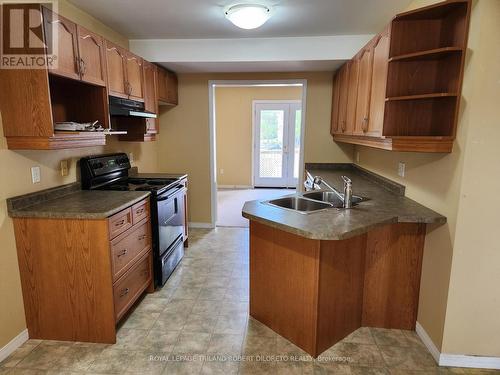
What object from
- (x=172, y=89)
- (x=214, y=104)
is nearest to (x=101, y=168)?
(x=172, y=89)

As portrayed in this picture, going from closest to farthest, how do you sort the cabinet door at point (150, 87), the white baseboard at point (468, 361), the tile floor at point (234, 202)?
1. the white baseboard at point (468, 361)
2. the cabinet door at point (150, 87)
3. the tile floor at point (234, 202)

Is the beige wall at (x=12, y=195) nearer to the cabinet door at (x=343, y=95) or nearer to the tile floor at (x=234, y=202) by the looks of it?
the tile floor at (x=234, y=202)

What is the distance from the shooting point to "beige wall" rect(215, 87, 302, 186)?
7051 millimetres

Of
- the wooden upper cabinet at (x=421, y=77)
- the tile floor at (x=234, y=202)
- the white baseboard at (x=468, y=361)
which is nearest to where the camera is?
the wooden upper cabinet at (x=421, y=77)

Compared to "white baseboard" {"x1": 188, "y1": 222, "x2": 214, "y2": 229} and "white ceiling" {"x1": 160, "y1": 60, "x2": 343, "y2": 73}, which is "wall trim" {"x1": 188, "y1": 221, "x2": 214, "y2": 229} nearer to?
"white baseboard" {"x1": 188, "y1": 222, "x2": 214, "y2": 229}

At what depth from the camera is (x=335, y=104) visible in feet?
12.7

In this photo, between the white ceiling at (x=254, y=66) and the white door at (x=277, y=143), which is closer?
the white ceiling at (x=254, y=66)

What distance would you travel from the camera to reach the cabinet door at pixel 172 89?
395 cm

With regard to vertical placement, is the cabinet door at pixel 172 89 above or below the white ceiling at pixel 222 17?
below

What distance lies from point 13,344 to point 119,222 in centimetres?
102

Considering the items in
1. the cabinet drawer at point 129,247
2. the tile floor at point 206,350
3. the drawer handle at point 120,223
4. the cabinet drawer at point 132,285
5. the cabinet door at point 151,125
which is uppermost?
the cabinet door at point 151,125

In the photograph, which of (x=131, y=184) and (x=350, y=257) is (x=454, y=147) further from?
(x=131, y=184)

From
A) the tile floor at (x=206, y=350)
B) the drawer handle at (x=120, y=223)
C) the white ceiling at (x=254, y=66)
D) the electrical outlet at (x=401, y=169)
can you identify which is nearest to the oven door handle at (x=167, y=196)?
the drawer handle at (x=120, y=223)

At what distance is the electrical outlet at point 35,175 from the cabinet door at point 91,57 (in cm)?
72
